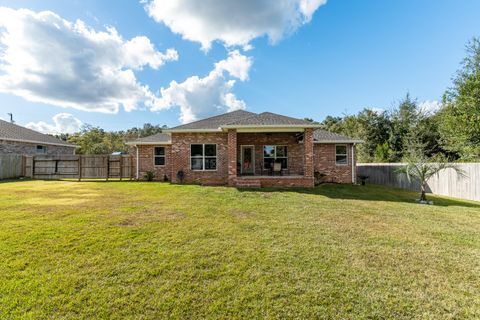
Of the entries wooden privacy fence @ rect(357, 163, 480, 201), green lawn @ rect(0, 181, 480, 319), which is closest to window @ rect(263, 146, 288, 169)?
wooden privacy fence @ rect(357, 163, 480, 201)

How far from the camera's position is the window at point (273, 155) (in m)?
14.7

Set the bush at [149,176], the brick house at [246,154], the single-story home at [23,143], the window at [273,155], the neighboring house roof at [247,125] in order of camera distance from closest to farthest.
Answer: the neighboring house roof at [247,125] → the brick house at [246,154] → the window at [273,155] → the bush at [149,176] → the single-story home at [23,143]

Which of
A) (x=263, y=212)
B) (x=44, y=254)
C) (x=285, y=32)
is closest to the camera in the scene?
(x=44, y=254)

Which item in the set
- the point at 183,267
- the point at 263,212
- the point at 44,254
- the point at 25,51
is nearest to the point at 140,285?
the point at 183,267

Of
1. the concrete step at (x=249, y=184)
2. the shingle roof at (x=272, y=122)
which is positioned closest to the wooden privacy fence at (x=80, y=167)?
the concrete step at (x=249, y=184)

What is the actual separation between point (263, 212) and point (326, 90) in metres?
16.6

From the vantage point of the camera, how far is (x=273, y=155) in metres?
14.7

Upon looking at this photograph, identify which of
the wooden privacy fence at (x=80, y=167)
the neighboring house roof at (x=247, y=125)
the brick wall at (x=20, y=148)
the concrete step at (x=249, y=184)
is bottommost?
the concrete step at (x=249, y=184)

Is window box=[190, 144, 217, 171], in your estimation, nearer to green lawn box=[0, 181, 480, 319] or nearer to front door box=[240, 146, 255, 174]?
front door box=[240, 146, 255, 174]

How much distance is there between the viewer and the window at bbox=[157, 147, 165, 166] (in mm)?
15836

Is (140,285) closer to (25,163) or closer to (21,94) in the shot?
(25,163)

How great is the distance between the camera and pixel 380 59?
15617 millimetres

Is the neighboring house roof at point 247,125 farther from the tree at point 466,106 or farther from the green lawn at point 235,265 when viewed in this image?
the tree at point 466,106

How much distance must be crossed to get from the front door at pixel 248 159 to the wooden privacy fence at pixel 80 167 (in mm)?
8141
